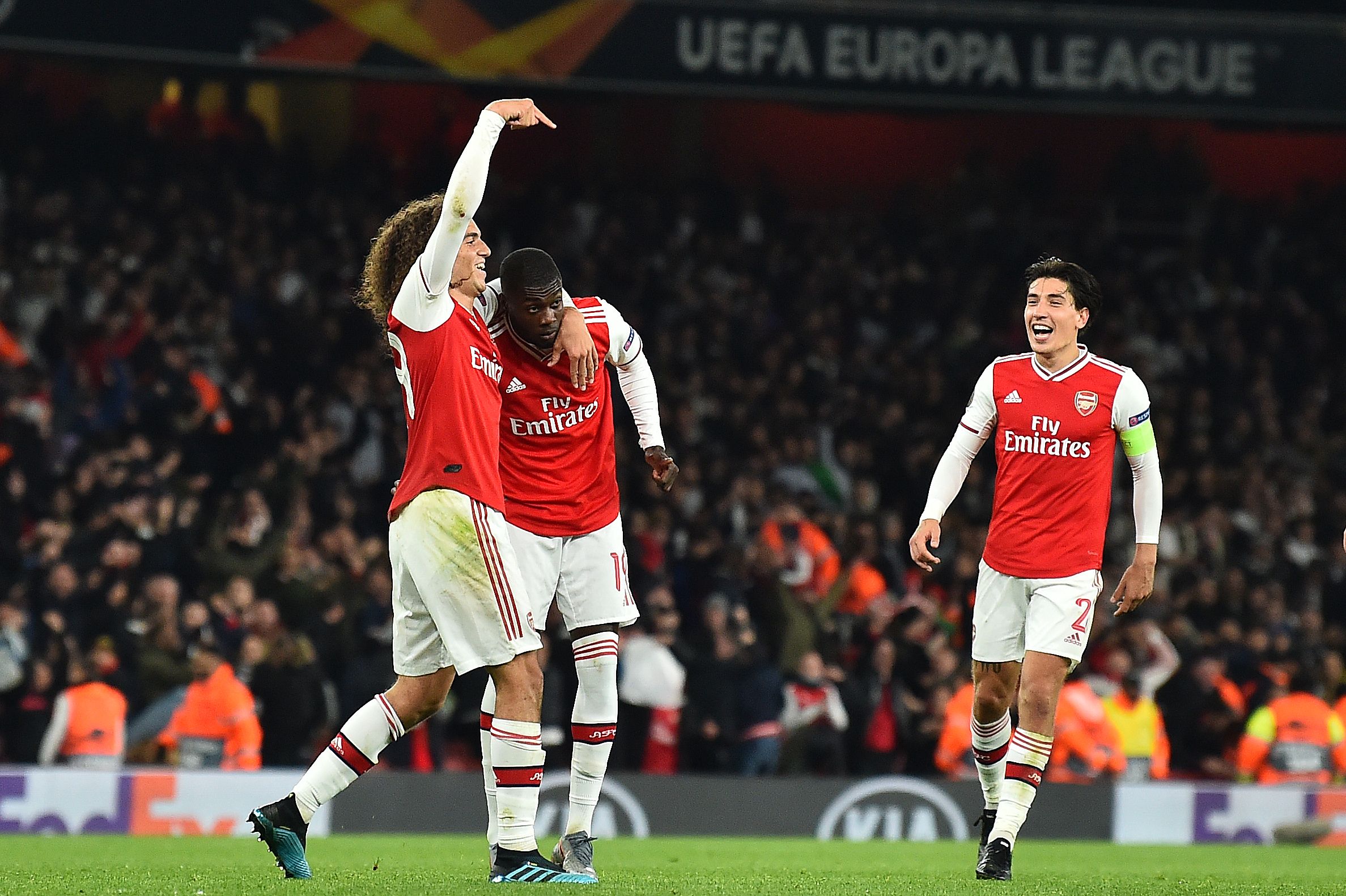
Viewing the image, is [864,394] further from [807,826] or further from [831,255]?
[807,826]

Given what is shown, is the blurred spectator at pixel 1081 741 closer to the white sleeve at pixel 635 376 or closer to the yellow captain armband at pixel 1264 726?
the yellow captain armband at pixel 1264 726

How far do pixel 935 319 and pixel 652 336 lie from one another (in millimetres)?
3376

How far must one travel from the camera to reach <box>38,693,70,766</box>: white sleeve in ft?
40.9

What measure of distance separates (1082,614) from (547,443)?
7.44ft

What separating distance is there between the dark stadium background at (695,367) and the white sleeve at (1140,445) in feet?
19.9

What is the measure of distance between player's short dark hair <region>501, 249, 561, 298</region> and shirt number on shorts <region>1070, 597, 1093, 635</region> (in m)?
2.47

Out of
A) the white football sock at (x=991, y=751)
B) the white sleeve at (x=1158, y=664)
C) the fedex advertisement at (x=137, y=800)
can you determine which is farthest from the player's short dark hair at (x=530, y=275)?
the white sleeve at (x=1158, y=664)

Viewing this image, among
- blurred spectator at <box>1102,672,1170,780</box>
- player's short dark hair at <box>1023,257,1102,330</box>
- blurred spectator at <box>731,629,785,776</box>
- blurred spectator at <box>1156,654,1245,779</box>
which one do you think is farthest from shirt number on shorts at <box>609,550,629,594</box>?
blurred spectator at <box>1156,654,1245,779</box>

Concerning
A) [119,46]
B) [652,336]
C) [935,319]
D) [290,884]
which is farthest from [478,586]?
[935,319]

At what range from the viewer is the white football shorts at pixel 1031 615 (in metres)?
7.59

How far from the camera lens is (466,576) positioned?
637 cm

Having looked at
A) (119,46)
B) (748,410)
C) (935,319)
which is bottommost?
(748,410)

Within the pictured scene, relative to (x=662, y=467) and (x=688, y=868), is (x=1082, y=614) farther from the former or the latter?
(x=688, y=868)

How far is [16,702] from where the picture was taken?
41.9ft
